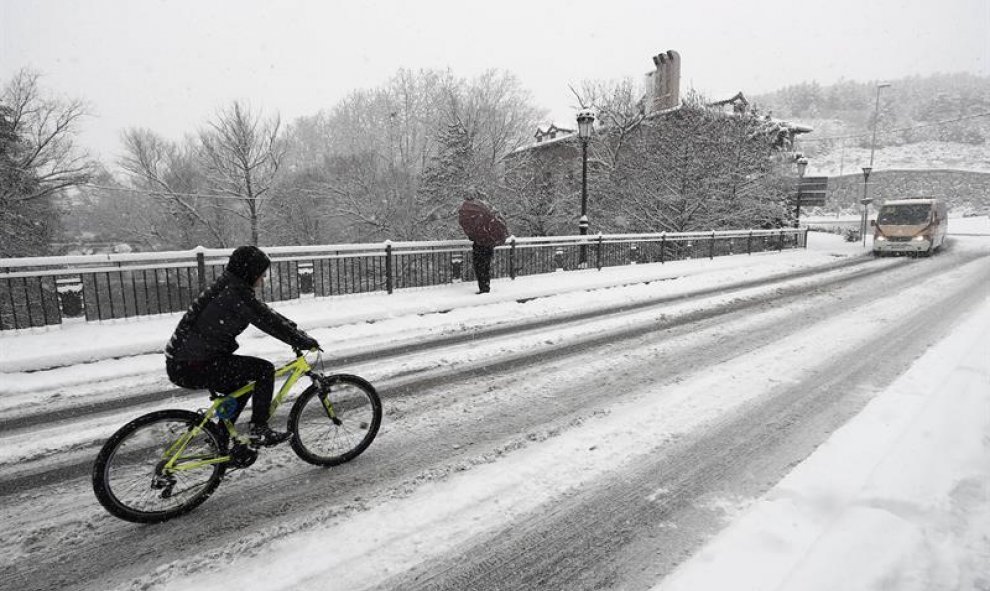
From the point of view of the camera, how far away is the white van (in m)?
18.9

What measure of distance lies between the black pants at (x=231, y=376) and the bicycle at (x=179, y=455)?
0.06m

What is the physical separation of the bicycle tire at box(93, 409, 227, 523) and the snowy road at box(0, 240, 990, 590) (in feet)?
0.36

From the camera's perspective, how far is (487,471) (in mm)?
3393

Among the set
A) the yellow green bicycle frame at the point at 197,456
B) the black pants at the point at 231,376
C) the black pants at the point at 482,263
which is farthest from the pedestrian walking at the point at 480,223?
the yellow green bicycle frame at the point at 197,456

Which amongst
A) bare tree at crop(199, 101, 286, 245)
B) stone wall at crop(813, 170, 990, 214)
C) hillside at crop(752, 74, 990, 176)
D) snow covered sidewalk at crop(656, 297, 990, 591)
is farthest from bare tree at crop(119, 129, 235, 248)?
stone wall at crop(813, 170, 990, 214)

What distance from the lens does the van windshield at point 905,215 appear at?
19.2 metres

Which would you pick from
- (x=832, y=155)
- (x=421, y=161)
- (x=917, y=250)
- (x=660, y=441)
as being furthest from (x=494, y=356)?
(x=832, y=155)

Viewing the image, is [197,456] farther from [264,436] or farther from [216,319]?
[216,319]

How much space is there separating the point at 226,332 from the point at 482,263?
7.64m

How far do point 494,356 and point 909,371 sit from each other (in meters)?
4.91

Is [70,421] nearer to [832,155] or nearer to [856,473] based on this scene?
[856,473]

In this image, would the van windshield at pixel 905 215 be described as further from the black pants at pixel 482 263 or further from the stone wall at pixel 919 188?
the stone wall at pixel 919 188

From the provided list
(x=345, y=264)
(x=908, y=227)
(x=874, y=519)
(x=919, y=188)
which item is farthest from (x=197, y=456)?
(x=919, y=188)

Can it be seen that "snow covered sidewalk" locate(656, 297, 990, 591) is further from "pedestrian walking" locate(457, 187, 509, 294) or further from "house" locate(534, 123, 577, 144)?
"house" locate(534, 123, 577, 144)
